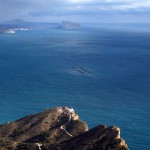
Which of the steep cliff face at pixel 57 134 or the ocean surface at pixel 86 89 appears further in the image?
the ocean surface at pixel 86 89

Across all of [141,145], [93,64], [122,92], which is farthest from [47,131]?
[93,64]

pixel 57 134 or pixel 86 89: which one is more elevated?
pixel 57 134

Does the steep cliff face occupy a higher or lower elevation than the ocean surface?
higher

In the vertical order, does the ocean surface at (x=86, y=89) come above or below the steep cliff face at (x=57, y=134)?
below

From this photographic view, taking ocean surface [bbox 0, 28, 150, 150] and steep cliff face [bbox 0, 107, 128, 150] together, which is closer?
steep cliff face [bbox 0, 107, 128, 150]

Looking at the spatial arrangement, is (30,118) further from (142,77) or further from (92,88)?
(142,77)

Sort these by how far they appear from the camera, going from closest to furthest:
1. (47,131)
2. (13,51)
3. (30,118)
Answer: (47,131)
(30,118)
(13,51)

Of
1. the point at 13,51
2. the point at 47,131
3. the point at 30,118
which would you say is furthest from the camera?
the point at 13,51

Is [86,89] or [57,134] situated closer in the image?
[57,134]
